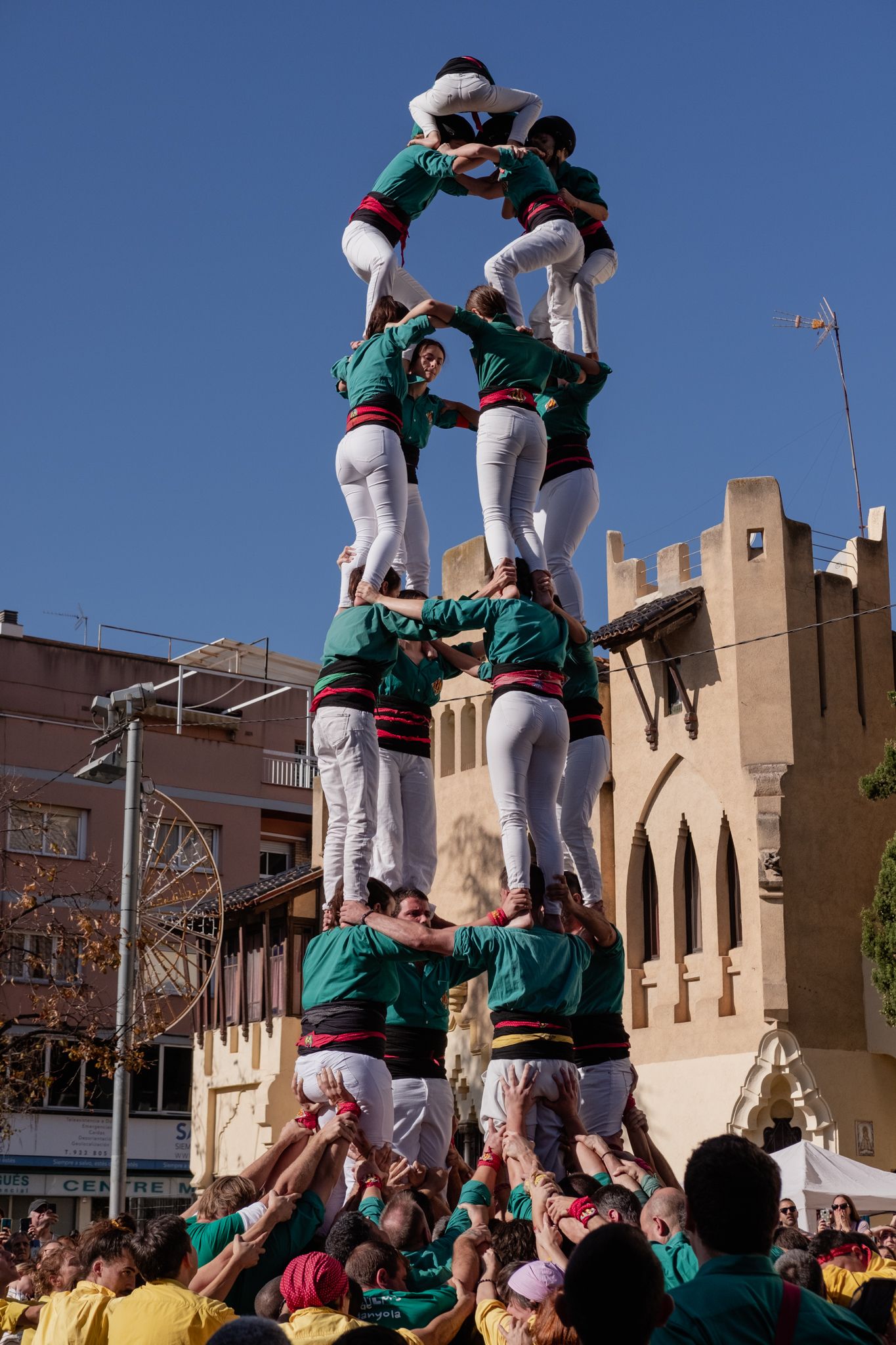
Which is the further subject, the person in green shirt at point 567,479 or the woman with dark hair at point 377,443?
the person in green shirt at point 567,479

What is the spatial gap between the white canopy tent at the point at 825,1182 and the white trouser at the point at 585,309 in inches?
336

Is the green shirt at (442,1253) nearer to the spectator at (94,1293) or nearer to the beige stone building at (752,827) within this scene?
the spectator at (94,1293)

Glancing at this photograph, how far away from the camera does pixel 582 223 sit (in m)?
16.0

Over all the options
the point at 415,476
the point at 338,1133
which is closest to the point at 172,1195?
the point at 415,476

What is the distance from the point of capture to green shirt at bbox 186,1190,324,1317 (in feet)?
22.6

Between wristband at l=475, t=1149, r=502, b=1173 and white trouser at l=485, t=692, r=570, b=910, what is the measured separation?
2455 mm

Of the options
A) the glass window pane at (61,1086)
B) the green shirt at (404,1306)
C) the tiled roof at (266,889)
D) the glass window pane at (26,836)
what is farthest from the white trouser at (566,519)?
the glass window pane at (61,1086)

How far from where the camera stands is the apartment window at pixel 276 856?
155 ft

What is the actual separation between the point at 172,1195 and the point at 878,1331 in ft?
124

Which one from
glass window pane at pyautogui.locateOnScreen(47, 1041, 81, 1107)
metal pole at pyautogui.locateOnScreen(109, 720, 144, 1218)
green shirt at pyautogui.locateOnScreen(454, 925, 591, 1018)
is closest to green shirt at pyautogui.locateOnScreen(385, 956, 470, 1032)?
green shirt at pyautogui.locateOnScreen(454, 925, 591, 1018)

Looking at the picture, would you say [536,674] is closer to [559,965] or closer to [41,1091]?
[559,965]

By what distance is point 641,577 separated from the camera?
28.4 metres

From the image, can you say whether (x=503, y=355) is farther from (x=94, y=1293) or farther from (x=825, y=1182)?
(x=94, y=1293)

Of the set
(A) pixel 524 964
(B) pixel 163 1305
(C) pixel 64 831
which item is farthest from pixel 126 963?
(C) pixel 64 831
